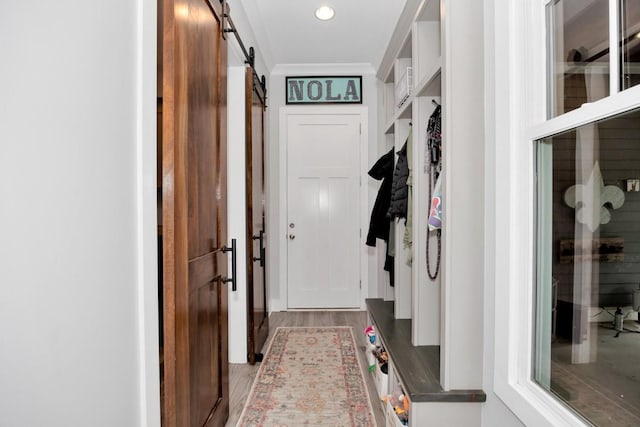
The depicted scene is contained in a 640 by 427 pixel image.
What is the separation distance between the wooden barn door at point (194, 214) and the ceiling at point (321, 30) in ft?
4.21

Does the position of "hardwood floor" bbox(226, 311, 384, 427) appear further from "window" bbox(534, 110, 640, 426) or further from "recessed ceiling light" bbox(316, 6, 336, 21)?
"recessed ceiling light" bbox(316, 6, 336, 21)

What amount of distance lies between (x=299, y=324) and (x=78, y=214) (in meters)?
3.28

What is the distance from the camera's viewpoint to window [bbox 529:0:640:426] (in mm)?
835

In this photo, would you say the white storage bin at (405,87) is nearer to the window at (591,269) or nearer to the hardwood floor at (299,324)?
the window at (591,269)

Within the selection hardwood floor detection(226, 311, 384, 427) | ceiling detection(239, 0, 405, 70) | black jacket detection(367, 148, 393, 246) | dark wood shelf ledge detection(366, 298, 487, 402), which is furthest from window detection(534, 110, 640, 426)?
ceiling detection(239, 0, 405, 70)

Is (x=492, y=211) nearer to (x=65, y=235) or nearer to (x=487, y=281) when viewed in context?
(x=487, y=281)

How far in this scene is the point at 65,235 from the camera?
798mm

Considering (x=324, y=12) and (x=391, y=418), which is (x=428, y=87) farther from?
(x=391, y=418)

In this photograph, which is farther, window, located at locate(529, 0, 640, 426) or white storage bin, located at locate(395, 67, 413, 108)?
white storage bin, located at locate(395, 67, 413, 108)

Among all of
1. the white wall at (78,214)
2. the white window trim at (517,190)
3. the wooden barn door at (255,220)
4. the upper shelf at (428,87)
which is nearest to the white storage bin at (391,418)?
the white window trim at (517,190)

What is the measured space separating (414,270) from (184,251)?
129cm

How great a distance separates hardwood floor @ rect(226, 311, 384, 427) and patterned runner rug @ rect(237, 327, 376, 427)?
0.04 m

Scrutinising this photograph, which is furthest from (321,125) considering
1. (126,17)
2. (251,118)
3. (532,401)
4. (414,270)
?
(532,401)

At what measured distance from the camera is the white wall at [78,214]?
2.24 ft
